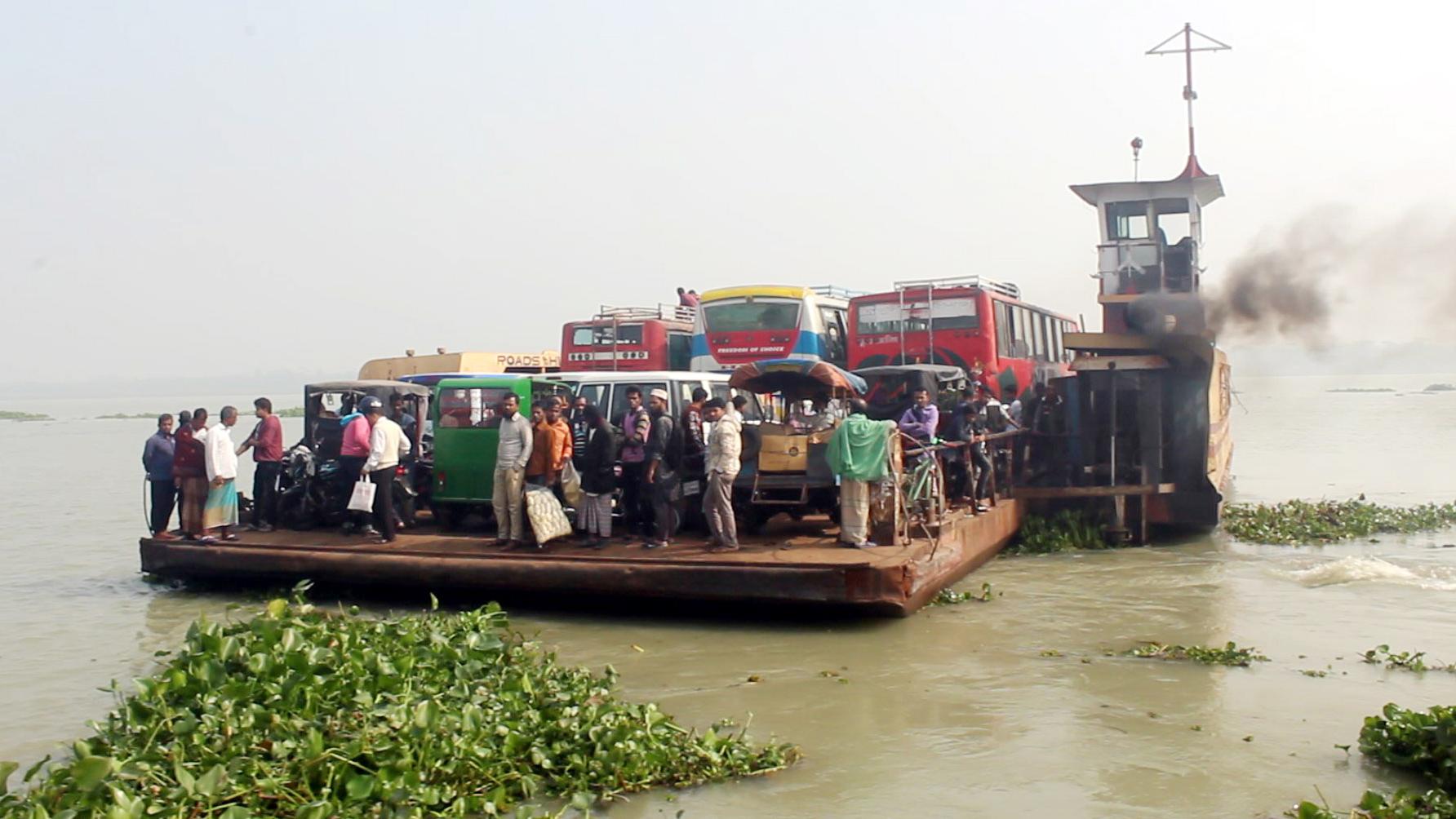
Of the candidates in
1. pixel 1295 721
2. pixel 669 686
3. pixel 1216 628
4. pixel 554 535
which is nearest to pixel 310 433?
pixel 554 535

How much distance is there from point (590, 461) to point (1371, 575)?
8160mm

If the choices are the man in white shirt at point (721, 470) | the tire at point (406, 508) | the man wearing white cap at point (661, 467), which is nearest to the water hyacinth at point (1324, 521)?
the man in white shirt at point (721, 470)

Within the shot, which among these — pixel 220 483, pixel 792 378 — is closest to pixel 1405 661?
pixel 792 378

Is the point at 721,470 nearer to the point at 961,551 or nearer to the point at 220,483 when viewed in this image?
the point at 961,551

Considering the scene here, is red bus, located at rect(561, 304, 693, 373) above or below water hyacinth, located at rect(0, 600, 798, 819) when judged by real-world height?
above

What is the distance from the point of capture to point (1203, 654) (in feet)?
31.3

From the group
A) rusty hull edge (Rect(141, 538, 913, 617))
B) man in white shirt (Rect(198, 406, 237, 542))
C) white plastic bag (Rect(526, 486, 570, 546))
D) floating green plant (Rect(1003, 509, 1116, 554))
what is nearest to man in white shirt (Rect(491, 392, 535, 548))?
white plastic bag (Rect(526, 486, 570, 546))

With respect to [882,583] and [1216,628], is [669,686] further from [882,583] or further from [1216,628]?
[1216,628]

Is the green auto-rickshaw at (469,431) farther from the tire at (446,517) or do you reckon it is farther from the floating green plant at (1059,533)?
the floating green plant at (1059,533)

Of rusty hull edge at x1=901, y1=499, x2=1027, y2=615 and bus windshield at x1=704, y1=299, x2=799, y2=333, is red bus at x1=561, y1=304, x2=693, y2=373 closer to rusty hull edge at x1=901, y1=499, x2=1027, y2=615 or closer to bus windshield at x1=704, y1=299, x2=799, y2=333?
bus windshield at x1=704, y1=299, x2=799, y2=333

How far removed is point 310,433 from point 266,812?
858 centimetres

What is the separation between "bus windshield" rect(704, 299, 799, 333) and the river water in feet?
20.2

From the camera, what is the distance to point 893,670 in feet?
30.7

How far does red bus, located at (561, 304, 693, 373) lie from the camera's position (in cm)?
2170
